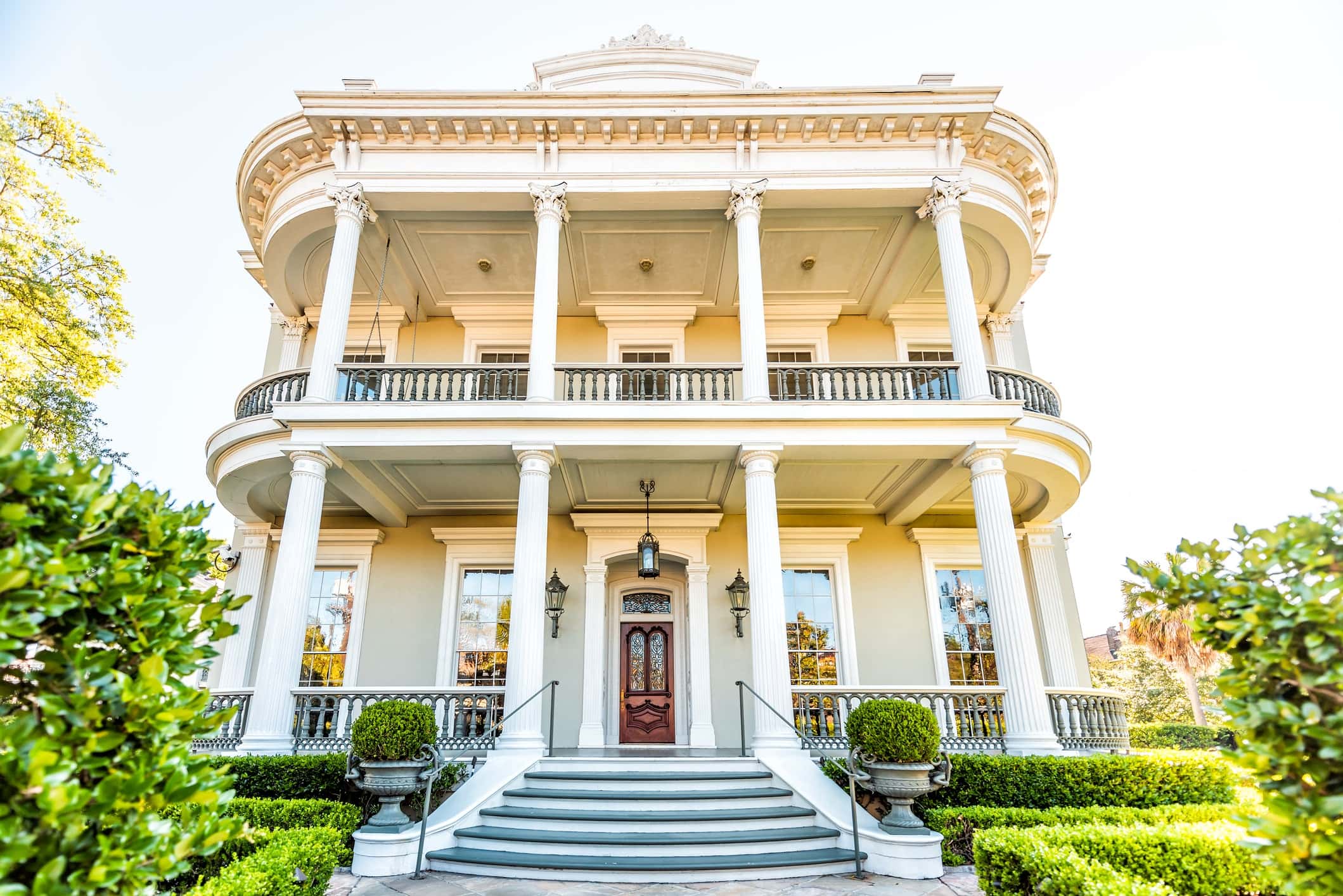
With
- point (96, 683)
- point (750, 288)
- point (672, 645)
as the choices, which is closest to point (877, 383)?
point (750, 288)

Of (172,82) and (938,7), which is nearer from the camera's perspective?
(938,7)

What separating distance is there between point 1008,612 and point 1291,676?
625 centimetres

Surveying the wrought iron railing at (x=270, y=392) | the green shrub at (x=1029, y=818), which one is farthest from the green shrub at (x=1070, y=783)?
the wrought iron railing at (x=270, y=392)

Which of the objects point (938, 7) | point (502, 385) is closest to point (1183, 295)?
point (938, 7)

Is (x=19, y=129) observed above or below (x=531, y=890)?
above

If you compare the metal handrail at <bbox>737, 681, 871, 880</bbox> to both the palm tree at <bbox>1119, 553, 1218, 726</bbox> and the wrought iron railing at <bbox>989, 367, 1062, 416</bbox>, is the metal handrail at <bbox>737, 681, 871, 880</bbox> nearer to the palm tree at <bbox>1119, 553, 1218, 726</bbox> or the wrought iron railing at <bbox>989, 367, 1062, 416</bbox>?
the wrought iron railing at <bbox>989, 367, 1062, 416</bbox>

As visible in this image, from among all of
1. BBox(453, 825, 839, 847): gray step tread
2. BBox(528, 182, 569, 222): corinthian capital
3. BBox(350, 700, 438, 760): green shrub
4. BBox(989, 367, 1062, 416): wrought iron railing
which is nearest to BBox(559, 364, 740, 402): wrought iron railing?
BBox(528, 182, 569, 222): corinthian capital

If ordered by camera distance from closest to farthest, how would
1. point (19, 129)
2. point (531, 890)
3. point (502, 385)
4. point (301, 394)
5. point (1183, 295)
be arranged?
1. point (531, 890)
2. point (301, 394)
3. point (502, 385)
4. point (19, 129)
5. point (1183, 295)

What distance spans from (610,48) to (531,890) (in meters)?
11.8

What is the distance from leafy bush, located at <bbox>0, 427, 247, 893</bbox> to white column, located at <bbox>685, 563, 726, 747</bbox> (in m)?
8.99

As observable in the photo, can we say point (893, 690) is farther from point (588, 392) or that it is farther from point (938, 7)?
point (938, 7)

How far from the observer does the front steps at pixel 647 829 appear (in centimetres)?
592

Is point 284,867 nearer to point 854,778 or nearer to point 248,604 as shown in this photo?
point 854,778

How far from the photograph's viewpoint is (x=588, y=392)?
10836 millimetres
